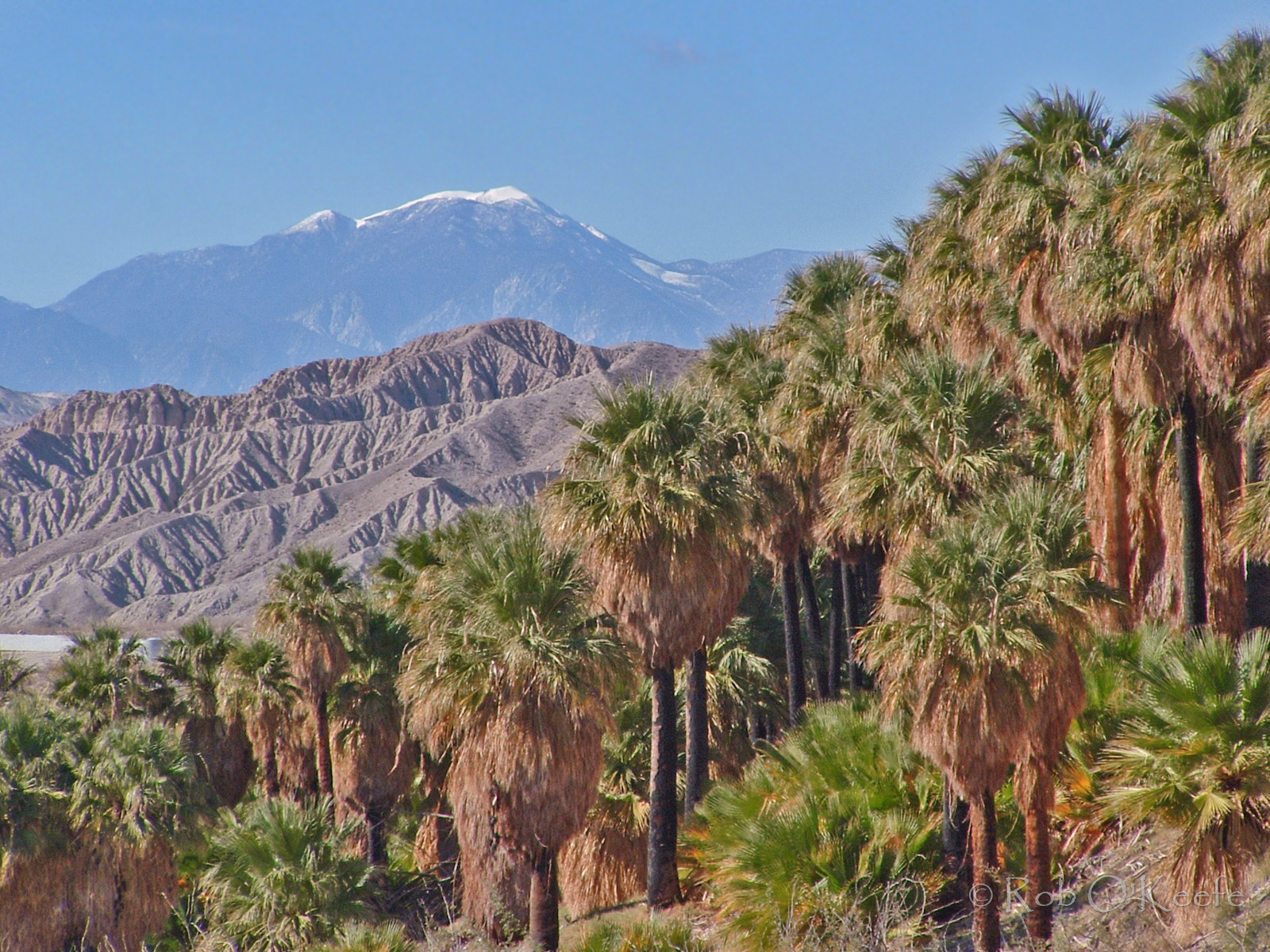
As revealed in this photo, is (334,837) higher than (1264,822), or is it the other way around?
(1264,822)

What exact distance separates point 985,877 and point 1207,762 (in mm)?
3037

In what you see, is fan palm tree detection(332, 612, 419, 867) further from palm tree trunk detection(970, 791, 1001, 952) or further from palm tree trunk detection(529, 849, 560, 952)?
palm tree trunk detection(970, 791, 1001, 952)

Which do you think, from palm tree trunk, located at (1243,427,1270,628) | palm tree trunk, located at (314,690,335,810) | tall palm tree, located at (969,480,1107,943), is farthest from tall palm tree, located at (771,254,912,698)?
palm tree trunk, located at (314,690,335,810)

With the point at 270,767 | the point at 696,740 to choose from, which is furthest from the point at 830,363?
the point at 270,767

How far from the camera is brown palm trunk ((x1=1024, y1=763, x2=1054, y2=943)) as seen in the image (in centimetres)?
1134

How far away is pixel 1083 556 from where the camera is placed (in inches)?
465

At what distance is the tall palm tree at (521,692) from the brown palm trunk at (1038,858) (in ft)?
17.6

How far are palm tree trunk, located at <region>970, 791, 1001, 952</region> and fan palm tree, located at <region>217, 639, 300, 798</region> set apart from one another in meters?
20.2

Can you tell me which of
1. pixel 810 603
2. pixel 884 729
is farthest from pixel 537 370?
pixel 884 729

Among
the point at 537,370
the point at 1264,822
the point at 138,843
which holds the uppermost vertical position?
the point at 537,370

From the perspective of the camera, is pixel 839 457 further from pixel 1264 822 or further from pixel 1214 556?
pixel 1264 822

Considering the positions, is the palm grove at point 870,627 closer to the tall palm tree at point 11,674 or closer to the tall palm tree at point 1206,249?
the tall palm tree at point 1206,249

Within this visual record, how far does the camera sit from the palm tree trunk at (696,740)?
1873 cm

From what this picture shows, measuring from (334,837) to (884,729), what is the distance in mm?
9729
